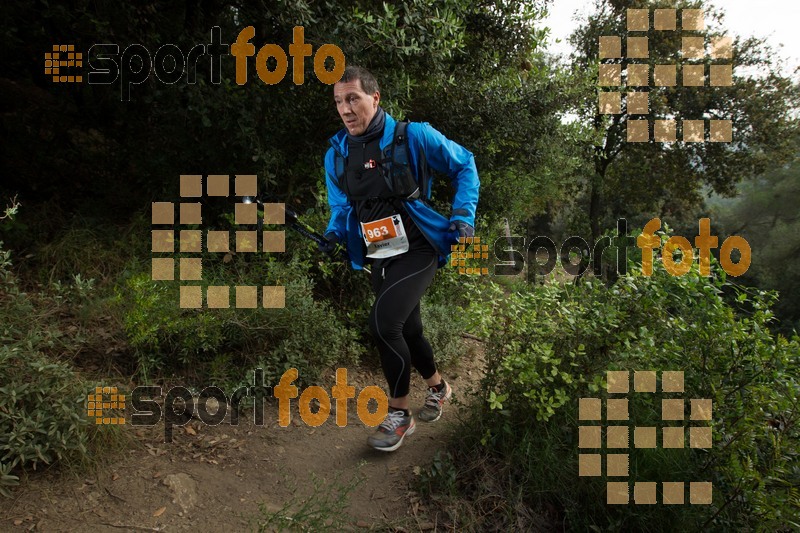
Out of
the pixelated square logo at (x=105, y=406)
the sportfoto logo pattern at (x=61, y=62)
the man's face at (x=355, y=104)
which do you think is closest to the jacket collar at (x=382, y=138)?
the man's face at (x=355, y=104)

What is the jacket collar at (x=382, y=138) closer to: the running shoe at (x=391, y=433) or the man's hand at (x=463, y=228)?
the man's hand at (x=463, y=228)

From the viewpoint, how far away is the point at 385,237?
11.7ft

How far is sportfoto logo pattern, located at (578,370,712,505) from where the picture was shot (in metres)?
2.90

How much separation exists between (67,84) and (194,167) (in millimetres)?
2139

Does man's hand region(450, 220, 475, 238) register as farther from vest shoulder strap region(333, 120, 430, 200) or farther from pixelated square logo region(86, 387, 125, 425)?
pixelated square logo region(86, 387, 125, 425)

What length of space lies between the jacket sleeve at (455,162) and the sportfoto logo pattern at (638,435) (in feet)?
4.58

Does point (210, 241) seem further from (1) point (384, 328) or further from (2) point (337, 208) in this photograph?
(1) point (384, 328)

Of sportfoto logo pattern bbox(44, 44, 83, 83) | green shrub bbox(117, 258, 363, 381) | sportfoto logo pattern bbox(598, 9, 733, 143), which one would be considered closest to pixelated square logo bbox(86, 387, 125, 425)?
green shrub bbox(117, 258, 363, 381)

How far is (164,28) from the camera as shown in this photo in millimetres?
5727

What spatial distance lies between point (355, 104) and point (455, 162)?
0.76 meters

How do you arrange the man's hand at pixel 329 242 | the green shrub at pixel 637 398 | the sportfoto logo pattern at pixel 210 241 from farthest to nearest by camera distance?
1. the sportfoto logo pattern at pixel 210 241
2. the man's hand at pixel 329 242
3. the green shrub at pixel 637 398

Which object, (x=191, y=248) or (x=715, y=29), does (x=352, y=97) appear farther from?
(x=715, y=29)

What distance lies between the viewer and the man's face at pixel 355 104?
340 cm

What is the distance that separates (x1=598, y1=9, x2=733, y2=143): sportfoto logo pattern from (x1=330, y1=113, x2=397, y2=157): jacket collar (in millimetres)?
12281
